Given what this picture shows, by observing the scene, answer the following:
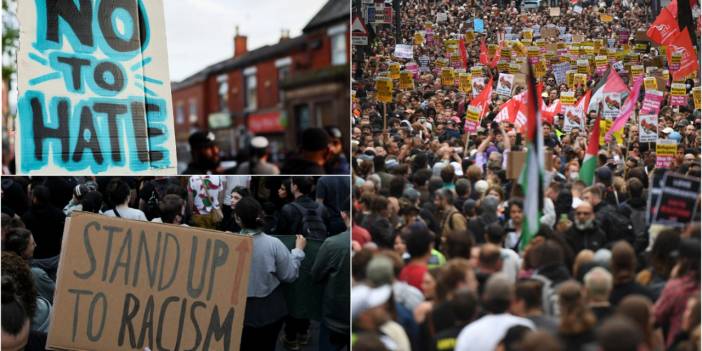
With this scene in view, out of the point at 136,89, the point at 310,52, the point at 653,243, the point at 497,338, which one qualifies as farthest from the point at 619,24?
the point at 310,52

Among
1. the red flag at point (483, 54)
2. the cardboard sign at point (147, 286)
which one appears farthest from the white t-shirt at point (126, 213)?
the red flag at point (483, 54)

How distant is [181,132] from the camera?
153ft

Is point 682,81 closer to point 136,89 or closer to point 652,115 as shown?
point 652,115

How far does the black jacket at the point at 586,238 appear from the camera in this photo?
509 centimetres

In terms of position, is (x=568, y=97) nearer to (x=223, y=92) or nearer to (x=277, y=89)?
(x=277, y=89)

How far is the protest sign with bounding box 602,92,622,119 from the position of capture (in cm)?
570

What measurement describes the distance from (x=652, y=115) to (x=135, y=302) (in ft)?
10.6

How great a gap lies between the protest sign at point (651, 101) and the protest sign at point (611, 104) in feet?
0.53

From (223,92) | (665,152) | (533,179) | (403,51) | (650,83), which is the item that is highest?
(223,92)

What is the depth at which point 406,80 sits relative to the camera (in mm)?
5812

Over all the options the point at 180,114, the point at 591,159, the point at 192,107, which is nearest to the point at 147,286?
the point at 591,159

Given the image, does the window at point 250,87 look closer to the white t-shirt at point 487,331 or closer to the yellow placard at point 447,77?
the yellow placard at point 447,77

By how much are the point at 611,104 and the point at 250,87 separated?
115 ft

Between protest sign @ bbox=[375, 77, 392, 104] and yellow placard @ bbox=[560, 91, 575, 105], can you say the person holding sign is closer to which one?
protest sign @ bbox=[375, 77, 392, 104]
